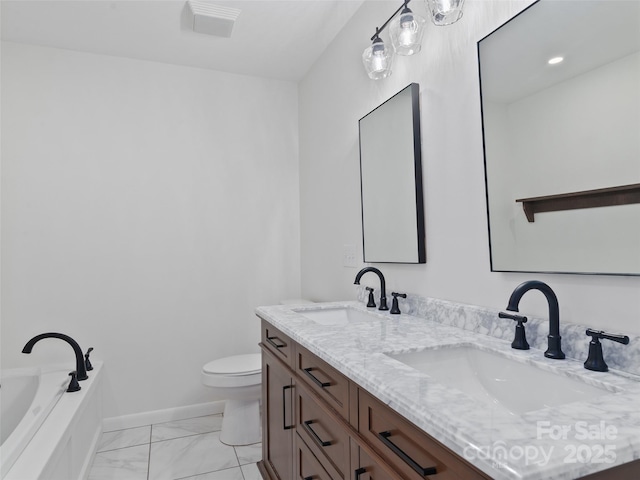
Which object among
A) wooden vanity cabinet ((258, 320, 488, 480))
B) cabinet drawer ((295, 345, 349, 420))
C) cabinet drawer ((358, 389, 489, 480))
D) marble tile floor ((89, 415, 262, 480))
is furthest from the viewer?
marble tile floor ((89, 415, 262, 480))

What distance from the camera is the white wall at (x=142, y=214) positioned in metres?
2.52

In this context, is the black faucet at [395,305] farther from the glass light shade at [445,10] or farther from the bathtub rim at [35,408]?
the bathtub rim at [35,408]

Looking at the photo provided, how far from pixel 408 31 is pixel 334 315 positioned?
131 centimetres

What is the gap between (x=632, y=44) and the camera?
3.12 ft

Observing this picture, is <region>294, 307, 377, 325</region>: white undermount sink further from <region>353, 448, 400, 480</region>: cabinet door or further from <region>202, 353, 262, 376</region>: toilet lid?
<region>353, 448, 400, 480</region>: cabinet door

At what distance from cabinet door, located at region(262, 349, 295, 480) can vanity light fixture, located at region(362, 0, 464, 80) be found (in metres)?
1.37

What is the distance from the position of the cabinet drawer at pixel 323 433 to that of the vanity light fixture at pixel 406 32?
1351 millimetres

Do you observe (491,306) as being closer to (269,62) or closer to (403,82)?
(403,82)

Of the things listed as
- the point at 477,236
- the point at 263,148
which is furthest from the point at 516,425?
the point at 263,148

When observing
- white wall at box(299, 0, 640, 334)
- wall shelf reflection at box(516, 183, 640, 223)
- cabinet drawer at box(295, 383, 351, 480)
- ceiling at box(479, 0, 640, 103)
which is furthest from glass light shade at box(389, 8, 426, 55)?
cabinet drawer at box(295, 383, 351, 480)

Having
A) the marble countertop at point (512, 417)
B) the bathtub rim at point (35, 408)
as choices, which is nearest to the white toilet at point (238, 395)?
the bathtub rim at point (35, 408)

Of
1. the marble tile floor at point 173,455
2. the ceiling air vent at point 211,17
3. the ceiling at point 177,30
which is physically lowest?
the marble tile floor at point 173,455

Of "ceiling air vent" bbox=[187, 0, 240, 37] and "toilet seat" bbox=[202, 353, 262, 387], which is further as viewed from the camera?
"toilet seat" bbox=[202, 353, 262, 387]

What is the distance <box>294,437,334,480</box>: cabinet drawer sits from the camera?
1.26 metres
